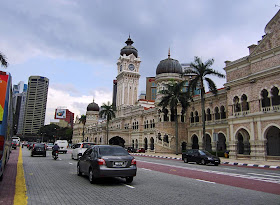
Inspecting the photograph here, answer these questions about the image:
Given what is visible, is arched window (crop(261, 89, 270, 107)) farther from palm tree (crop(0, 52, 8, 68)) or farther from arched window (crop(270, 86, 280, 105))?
palm tree (crop(0, 52, 8, 68))

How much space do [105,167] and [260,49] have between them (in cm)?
2342

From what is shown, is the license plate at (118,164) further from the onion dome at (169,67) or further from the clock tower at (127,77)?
the clock tower at (127,77)

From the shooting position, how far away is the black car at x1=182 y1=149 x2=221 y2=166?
776 inches

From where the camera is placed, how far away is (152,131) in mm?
47500

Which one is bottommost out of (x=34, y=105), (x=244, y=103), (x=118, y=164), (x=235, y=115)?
(x=118, y=164)

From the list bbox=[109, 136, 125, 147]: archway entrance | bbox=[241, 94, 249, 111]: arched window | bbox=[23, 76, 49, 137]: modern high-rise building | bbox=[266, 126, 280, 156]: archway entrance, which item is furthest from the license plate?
bbox=[23, 76, 49, 137]: modern high-rise building

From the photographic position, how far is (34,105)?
165 meters

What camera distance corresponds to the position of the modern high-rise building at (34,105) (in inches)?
6447

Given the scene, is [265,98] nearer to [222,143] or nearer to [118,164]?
[222,143]

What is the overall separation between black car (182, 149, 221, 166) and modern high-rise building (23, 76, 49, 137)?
16100cm

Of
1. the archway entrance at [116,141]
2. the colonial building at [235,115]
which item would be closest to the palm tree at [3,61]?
the colonial building at [235,115]

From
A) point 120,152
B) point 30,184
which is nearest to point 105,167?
point 120,152

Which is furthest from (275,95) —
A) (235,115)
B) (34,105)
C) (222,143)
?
(34,105)

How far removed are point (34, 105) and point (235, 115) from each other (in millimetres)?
161004
